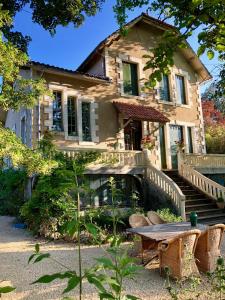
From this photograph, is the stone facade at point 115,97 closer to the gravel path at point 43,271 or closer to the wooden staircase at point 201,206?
the wooden staircase at point 201,206

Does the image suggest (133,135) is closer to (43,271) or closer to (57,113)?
(57,113)

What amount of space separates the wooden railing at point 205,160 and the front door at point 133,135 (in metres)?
2.65

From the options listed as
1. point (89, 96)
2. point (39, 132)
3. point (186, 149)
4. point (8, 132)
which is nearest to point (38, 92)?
point (8, 132)

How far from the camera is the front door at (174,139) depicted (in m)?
17.0

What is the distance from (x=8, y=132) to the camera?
5.14 meters

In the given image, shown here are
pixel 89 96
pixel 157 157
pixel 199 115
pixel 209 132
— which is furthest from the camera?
pixel 209 132

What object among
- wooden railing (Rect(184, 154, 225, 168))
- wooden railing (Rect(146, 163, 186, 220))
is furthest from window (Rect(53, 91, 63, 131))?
wooden railing (Rect(184, 154, 225, 168))

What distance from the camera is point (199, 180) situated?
555 inches

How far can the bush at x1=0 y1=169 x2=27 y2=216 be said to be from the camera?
41.8 ft

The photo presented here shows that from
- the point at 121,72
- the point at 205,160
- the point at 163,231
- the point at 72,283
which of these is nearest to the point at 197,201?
the point at 205,160

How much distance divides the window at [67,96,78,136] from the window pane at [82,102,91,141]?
444 mm

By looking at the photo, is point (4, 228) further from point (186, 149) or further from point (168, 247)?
point (186, 149)

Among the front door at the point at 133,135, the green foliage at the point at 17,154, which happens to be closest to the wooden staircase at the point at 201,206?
the front door at the point at 133,135

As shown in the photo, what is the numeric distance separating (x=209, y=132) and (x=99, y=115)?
12.2 meters
